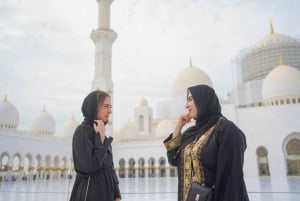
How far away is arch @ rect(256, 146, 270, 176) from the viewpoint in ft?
43.9

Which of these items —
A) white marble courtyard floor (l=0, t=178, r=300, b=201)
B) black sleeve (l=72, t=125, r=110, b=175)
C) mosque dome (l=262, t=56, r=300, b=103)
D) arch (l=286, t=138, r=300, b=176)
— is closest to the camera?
black sleeve (l=72, t=125, r=110, b=175)

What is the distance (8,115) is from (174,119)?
12246mm

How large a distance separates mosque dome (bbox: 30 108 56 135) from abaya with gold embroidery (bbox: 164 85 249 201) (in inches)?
827

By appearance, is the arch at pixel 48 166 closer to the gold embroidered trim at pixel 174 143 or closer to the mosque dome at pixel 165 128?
the mosque dome at pixel 165 128

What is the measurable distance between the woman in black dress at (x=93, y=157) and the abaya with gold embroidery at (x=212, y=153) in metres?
0.38

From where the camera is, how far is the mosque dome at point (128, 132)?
72.9 ft

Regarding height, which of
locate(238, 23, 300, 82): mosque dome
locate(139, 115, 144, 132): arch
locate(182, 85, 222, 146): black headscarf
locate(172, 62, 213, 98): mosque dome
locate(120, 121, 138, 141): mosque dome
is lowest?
locate(182, 85, 222, 146): black headscarf

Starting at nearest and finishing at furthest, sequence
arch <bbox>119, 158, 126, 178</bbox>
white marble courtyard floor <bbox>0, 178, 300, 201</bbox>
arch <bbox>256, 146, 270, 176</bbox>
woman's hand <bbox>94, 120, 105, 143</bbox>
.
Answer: woman's hand <bbox>94, 120, 105, 143</bbox> → white marble courtyard floor <bbox>0, 178, 300, 201</bbox> → arch <bbox>256, 146, 270, 176</bbox> → arch <bbox>119, 158, 126, 178</bbox>

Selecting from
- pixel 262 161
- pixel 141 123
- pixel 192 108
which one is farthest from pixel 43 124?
pixel 192 108

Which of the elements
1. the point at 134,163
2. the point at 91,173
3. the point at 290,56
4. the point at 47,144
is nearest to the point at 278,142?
the point at 290,56

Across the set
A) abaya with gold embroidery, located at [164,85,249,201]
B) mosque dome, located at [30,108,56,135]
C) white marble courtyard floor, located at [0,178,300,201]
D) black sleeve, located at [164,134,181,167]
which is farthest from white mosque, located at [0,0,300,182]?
abaya with gold embroidery, located at [164,85,249,201]

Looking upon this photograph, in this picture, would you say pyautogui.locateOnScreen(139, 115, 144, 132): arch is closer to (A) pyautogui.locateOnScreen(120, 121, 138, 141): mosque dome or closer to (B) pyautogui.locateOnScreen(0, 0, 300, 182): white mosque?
(B) pyautogui.locateOnScreen(0, 0, 300, 182): white mosque

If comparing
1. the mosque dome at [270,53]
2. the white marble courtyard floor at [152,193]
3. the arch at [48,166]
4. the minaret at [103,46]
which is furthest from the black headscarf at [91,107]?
the mosque dome at [270,53]

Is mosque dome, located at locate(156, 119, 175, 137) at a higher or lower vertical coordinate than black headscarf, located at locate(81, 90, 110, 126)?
higher
